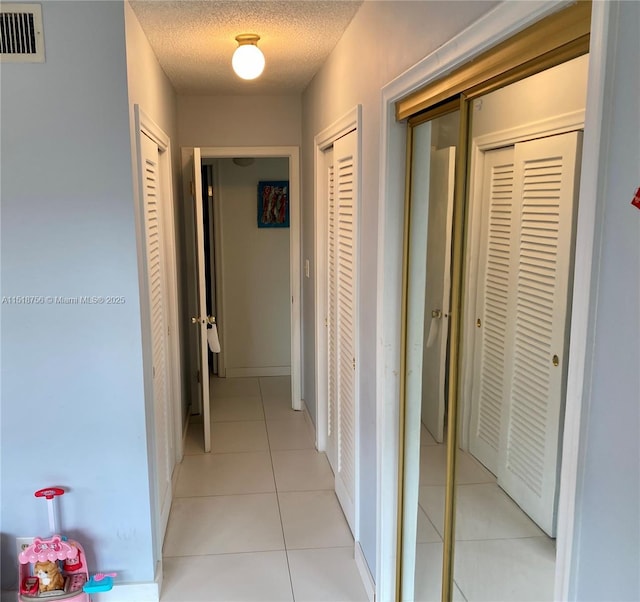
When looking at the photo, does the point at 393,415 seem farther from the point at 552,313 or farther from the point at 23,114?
the point at 23,114

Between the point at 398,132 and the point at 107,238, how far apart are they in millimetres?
1138

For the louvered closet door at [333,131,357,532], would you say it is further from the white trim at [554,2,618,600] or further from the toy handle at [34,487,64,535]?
the white trim at [554,2,618,600]

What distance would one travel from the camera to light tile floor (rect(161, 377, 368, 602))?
248 cm

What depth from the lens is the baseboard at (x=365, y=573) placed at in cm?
234

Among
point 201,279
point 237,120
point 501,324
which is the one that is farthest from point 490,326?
point 237,120

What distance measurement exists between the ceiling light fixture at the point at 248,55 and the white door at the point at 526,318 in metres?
1.52

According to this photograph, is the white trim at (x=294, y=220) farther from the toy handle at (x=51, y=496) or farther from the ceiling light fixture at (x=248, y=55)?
the toy handle at (x=51, y=496)

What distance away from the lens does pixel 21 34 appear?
6.58 feet

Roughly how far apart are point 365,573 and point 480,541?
1051mm

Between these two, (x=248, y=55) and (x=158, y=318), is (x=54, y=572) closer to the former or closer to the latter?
(x=158, y=318)

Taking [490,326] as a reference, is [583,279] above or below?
above

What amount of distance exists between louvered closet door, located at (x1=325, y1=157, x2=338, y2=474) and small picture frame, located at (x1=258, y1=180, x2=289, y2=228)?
179 centimetres

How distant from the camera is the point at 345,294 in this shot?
284 centimetres

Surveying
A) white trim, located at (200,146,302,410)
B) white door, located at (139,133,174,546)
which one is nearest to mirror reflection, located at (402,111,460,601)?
white door, located at (139,133,174,546)
